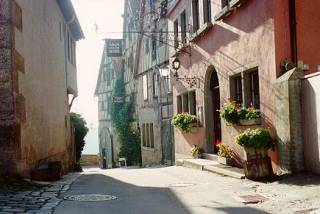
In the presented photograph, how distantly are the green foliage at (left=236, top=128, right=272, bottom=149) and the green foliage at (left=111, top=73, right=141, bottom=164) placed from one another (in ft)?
68.5

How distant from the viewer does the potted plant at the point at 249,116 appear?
11.2m

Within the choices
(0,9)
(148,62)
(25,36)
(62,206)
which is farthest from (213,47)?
(148,62)

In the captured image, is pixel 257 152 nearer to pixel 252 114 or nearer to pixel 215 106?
pixel 252 114

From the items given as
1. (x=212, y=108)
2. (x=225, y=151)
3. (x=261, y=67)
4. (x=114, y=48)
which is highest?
(x=114, y=48)

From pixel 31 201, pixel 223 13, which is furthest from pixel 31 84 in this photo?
pixel 223 13

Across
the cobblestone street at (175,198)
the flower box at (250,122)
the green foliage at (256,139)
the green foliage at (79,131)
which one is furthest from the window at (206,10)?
the green foliage at (79,131)

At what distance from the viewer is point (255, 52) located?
11266mm

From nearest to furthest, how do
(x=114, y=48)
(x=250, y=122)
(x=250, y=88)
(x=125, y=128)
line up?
1. (x=250, y=122)
2. (x=250, y=88)
3. (x=125, y=128)
4. (x=114, y=48)

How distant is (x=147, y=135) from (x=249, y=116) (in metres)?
16.8

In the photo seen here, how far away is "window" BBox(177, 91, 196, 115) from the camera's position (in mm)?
17594

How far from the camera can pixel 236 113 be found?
38.1 ft

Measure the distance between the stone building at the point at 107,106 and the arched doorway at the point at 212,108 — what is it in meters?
20.8

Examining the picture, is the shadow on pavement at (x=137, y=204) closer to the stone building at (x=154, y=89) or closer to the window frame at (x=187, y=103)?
the window frame at (x=187, y=103)

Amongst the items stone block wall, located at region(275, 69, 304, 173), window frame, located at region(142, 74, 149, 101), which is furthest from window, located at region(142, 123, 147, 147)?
stone block wall, located at region(275, 69, 304, 173)
